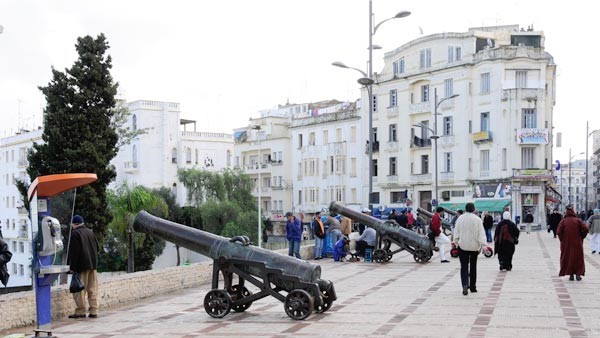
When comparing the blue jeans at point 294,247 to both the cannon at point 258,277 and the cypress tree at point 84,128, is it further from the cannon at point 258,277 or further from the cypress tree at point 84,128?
the cannon at point 258,277

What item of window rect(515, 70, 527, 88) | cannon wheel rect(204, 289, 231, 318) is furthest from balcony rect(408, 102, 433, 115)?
cannon wheel rect(204, 289, 231, 318)

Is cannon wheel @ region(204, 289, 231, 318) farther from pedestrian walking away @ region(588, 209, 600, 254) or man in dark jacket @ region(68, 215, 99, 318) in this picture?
pedestrian walking away @ region(588, 209, 600, 254)

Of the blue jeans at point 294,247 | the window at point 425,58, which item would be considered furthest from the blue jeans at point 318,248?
the window at point 425,58

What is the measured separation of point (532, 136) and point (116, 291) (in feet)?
146

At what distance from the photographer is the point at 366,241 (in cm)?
2253

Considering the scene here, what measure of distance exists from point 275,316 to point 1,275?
160 inches

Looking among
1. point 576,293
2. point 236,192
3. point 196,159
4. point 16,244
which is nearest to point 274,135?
point 196,159

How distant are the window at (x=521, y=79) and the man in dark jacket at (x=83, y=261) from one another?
46426mm

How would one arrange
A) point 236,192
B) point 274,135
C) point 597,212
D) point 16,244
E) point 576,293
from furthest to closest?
point 274,135, point 16,244, point 236,192, point 597,212, point 576,293

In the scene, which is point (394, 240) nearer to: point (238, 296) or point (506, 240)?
point (506, 240)

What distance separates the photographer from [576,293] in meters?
14.0

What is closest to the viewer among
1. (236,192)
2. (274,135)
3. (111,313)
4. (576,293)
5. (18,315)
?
(18,315)

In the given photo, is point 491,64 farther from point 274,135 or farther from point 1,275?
point 1,275

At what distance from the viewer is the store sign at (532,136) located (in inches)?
2111
